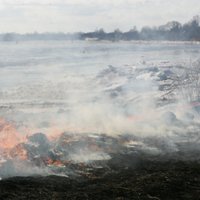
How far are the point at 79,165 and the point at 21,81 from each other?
3638 centimetres

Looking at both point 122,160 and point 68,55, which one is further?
point 68,55

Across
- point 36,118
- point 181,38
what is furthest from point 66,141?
point 181,38

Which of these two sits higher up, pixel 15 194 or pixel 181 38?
pixel 181 38

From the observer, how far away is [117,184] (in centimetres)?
1827

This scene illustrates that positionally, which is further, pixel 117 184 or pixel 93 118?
pixel 93 118

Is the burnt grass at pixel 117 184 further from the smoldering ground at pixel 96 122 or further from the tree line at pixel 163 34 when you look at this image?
the tree line at pixel 163 34

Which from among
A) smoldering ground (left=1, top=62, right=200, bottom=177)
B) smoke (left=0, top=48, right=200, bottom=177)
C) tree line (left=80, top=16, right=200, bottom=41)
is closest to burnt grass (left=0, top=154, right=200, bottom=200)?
smoldering ground (left=1, top=62, right=200, bottom=177)

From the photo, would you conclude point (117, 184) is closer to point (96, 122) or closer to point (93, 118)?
point (96, 122)

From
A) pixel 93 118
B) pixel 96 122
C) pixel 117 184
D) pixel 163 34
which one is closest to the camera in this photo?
pixel 117 184

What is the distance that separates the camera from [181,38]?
95.9m

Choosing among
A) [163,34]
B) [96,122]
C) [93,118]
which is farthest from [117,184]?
[163,34]

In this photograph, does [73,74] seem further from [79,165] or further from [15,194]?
[15,194]

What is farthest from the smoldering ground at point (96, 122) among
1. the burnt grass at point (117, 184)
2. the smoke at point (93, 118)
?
the burnt grass at point (117, 184)

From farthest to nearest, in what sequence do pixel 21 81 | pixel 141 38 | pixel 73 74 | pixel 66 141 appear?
pixel 141 38 → pixel 73 74 → pixel 21 81 → pixel 66 141
